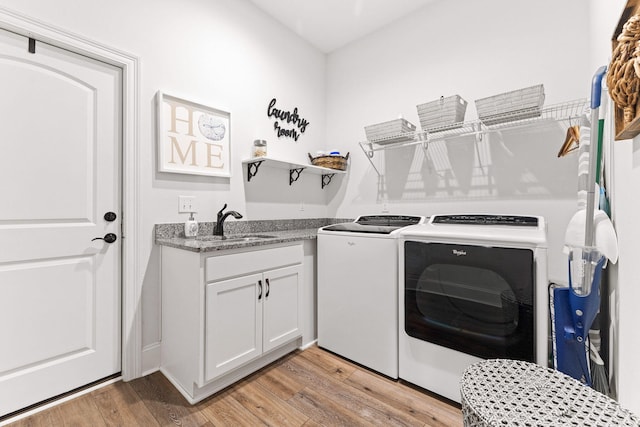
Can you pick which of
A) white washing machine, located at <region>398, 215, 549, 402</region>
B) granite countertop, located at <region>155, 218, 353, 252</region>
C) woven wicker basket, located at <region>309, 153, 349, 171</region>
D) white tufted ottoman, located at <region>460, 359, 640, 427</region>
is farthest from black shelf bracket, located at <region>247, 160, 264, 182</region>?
white tufted ottoman, located at <region>460, 359, 640, 427</region>

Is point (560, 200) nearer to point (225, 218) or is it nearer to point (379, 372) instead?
point (379, 372)

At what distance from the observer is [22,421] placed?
140 cm

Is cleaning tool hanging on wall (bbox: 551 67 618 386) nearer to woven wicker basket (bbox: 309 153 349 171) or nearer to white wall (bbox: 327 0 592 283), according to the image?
white wall (bbox: 327 0 592 283)

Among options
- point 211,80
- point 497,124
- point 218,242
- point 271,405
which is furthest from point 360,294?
point 211,80

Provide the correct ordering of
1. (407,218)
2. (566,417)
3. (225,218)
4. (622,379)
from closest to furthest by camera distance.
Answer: (566,417)
(622,379)
(225,218)
(407,218)

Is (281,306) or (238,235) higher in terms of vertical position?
(238,235)

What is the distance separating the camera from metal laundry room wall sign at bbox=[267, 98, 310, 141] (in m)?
2.62

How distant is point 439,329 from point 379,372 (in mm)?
535

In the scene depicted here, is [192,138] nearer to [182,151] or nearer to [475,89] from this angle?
[182,151]

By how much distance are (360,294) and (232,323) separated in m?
0.83

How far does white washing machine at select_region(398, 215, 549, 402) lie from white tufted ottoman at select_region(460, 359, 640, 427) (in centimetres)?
41

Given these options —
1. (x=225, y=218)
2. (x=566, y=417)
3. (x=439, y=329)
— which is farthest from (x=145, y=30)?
(x=566, y=417)

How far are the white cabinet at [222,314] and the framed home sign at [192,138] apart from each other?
0.60m

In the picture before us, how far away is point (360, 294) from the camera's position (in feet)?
6.31
